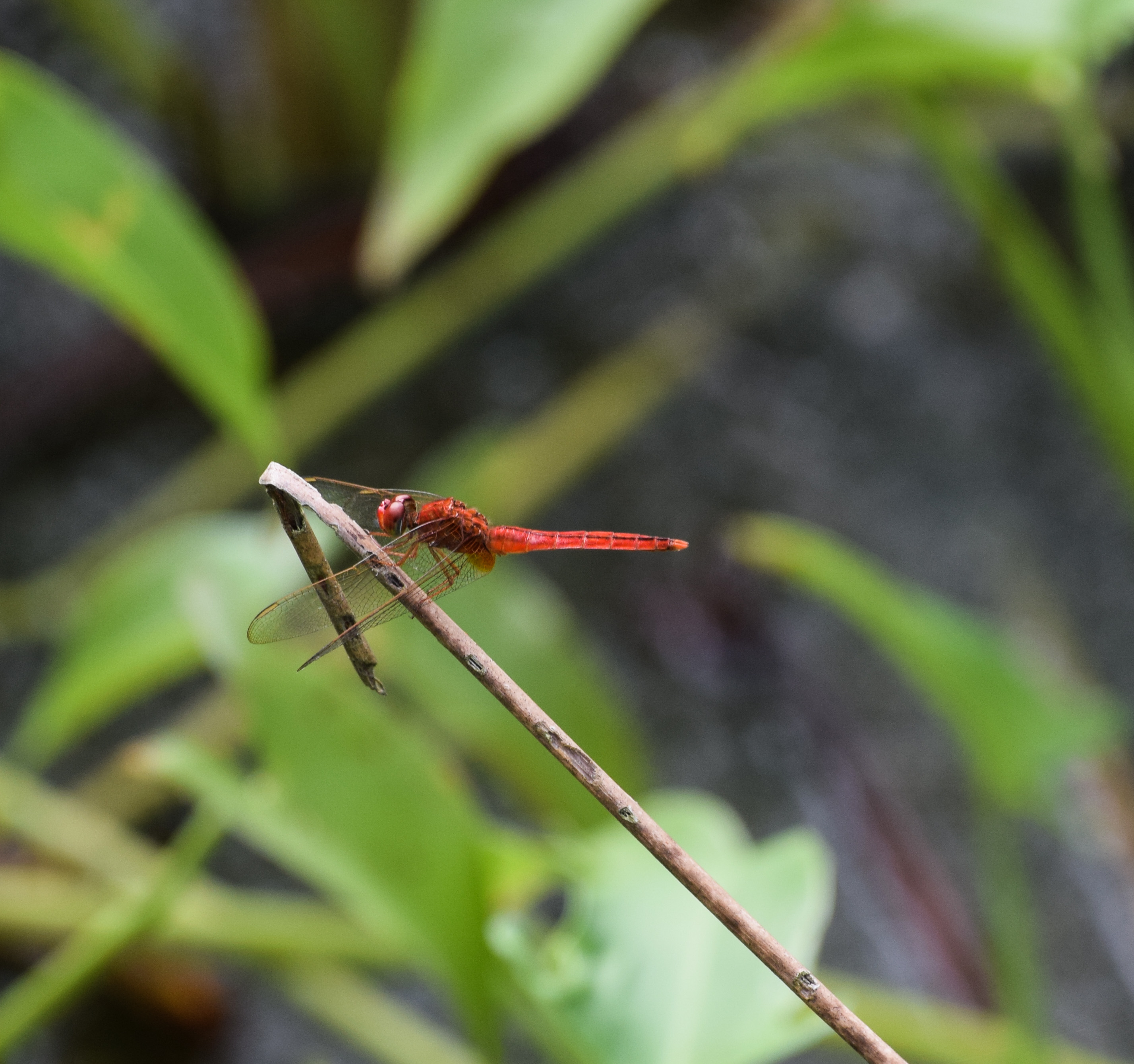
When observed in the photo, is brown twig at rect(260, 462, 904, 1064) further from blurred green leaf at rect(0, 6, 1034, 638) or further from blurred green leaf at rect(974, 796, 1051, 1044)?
blurred green leaf at rect(0, 6, 1034, 638)

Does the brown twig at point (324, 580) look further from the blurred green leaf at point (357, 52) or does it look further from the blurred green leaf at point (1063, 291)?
the blurred green leaf at point (357, 52)

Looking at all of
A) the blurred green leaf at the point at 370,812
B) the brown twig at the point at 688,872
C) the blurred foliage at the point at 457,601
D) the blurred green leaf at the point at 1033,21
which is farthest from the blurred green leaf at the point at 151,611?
the blurred green leaf at the point at 1033,21

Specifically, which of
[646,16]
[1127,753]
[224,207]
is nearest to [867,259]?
[646,16]

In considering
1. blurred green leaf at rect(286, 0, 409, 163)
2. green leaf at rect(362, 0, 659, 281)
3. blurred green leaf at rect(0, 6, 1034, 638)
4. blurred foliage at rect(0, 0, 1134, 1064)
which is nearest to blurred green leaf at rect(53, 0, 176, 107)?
blurred foliage at rect(0, 0, 1134, 1064)

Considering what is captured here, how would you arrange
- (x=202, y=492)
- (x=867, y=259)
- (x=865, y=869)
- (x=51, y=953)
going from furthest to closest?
1. (x=867, y=259)
2. (x=202, y=492)
3. (x=865, y=869)
4. (x=51, y=953)

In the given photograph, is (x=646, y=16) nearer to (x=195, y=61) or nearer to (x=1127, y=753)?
(x=195, y=61)

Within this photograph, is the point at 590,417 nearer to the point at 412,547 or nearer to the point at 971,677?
the point at 971,677

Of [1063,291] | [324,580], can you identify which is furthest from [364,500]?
[1063,291]
